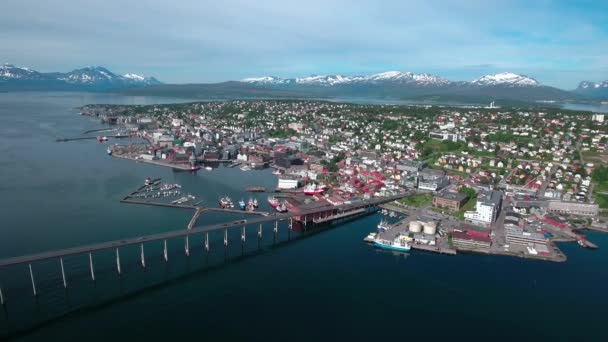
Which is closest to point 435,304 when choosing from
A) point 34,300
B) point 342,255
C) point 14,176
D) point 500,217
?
point 342,255

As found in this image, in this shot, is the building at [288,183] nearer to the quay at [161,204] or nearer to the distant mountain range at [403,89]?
the quay at [161,204]

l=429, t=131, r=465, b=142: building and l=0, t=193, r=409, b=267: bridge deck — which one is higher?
l=429, t=131, r=465, b=142: building

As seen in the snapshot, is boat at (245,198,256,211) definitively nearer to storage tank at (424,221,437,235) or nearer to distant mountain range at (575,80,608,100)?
storage tank at (424,221,437,235)

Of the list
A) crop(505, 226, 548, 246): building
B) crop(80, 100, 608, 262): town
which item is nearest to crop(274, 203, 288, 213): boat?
crop(80, 100, 608, 262): town

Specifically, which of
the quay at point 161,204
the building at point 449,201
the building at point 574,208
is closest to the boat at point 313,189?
the building at point 449,201

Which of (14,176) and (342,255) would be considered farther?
(14,176)

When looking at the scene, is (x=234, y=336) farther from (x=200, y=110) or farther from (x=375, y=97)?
(x=375, y=97)
